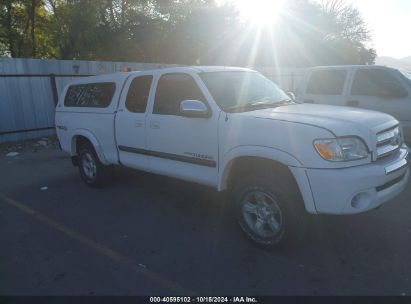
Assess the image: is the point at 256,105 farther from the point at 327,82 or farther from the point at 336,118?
the point at 327,82

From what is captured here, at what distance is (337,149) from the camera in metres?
3.31

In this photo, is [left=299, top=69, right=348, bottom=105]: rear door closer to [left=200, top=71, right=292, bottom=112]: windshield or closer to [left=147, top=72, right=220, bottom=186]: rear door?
[left=200, top=71, right=292, bottom=112]: windshield

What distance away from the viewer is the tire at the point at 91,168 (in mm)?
6137

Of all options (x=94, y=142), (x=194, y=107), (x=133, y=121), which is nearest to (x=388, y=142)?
(x=194, y=107)

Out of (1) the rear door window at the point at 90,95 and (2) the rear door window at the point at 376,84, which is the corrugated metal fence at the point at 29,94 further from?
(2) the rear door window at the point at 376,84

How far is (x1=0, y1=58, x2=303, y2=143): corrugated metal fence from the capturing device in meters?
10.9

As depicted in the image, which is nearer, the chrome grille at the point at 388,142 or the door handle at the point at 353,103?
the chrome grille at the point at 388,142

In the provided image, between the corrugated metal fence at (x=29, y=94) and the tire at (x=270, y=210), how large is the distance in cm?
933

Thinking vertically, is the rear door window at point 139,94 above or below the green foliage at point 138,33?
below

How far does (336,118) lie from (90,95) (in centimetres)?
410

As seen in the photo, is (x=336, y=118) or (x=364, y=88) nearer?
(x=336, y=118)

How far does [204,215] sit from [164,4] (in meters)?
27.2

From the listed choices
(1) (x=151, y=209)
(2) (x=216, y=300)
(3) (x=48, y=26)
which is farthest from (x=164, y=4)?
(2) (x=216, y=300)

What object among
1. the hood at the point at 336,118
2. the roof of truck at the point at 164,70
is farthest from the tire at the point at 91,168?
the hood at the point at 336,118
